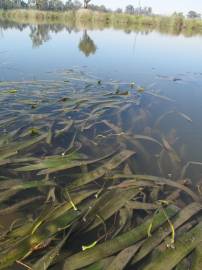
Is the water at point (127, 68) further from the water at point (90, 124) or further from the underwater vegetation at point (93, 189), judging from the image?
the underwater vegetation at point (93, 189)

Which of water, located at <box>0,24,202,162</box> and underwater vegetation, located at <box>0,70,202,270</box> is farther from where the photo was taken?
water, located at <box>0,24,202,162</box>

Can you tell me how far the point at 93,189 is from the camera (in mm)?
2961

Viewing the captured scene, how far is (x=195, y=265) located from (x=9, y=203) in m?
1.65

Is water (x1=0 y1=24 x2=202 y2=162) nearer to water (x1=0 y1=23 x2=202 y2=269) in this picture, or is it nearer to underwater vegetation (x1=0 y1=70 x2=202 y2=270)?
water (x1=0 y1=23 x2=202 y2=269)

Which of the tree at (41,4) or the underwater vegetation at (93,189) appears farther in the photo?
the tree at (41,4)

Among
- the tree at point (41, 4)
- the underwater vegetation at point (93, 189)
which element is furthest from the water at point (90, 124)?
the tree at point (41, 4)

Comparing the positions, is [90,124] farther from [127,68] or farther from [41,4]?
[41,4]

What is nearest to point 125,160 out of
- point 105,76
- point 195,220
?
point 195,220

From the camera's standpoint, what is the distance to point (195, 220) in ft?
9.11

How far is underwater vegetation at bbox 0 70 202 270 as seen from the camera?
2164 millimetres

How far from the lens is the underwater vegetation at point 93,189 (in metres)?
2.16

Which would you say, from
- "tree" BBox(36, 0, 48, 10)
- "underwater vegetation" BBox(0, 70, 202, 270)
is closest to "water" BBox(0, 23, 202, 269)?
"underwater vegetation" BBox(0, 70, 202, 270)

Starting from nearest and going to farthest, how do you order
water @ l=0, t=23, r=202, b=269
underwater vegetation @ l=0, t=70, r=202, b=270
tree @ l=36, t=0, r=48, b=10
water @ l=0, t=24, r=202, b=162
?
underwater vegetation @ l=0, t=70, r=202, b=270 → water @ l=0, t=23, r=202, b=269 → water @ l=0, t=24, r=202, b=162 → tree @ l=36, t=0, r=48, b=10

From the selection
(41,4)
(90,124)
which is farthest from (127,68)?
(41,4)
